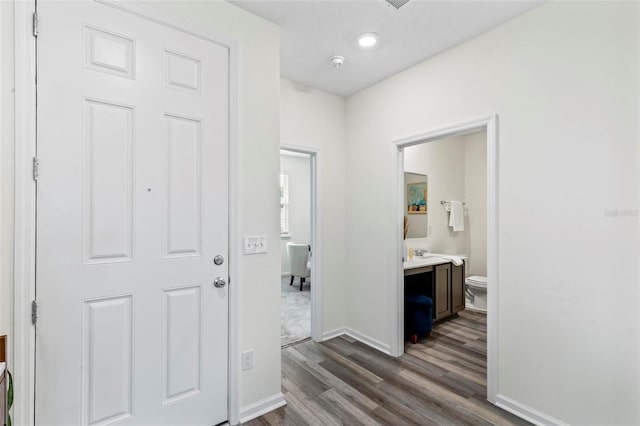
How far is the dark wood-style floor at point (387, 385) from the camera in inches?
75.7

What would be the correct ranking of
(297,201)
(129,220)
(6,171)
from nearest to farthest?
(6,171) → (129,220) → (297,201)

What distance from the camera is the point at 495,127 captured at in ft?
6.91

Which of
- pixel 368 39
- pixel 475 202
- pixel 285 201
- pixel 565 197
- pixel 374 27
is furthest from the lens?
pixel 285 201

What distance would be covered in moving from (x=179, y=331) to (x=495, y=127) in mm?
2430

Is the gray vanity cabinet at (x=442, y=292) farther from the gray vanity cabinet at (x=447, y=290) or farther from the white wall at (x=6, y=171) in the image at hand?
the white wall at (x=6, y=171)

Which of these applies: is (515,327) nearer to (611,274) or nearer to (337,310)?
(611,274)

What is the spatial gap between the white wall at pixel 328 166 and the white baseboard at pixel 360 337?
5 centimetres

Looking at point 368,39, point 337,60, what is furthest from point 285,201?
point 368,39

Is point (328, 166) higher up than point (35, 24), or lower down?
lower down

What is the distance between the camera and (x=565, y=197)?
1787 mm

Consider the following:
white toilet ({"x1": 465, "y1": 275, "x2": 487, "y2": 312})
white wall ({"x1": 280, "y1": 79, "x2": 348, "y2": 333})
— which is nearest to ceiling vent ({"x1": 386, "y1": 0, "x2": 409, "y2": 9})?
white wall ({"x1": 280, "y1": 79, "x2": 348, "y2": 333})

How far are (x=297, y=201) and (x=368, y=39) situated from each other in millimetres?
4526

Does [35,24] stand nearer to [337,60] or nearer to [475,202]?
[337,60]

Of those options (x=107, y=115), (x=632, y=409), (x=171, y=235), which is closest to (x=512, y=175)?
(x=632, y=409)
